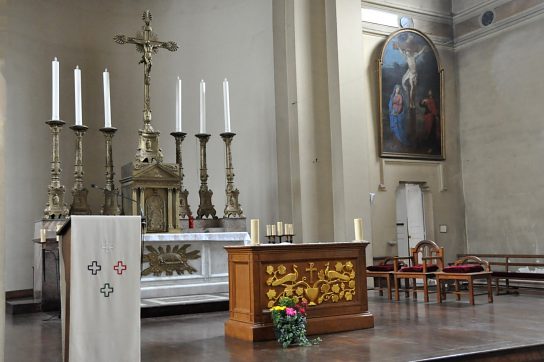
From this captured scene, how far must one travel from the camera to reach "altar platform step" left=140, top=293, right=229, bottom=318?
7.62m

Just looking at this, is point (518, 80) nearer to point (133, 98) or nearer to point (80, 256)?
point (133, 98)

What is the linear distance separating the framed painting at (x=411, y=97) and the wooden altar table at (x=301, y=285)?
645cm

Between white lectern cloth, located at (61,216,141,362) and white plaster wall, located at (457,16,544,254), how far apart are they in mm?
9751

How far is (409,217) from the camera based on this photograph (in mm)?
13266

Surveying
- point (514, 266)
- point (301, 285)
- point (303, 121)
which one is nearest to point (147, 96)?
point (303, 121)

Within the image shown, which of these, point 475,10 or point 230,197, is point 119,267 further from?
point 475,10

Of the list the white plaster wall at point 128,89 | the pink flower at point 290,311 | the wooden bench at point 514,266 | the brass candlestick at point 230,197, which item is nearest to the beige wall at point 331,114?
the white plaster wall at point 128,89

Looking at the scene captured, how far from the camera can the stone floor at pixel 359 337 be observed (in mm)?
4832

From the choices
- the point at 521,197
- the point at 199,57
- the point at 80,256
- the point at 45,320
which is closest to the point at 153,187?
the point at 45,320

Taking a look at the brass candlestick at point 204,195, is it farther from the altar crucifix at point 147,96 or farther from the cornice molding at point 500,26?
the cornice molding at point 500,26

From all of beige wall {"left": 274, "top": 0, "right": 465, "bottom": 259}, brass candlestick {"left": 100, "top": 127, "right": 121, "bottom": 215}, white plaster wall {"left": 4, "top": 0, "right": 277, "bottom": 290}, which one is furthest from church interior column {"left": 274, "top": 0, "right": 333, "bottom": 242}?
brass candlestick {"left": 100, "top": 127, "right": 121, "bottom": 215}

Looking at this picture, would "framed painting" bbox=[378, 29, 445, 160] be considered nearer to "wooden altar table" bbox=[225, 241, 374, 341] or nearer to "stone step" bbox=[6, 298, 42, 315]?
"wooden altar table" bbox=[225, 241, 374, 341]

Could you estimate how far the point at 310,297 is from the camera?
6.00 metres

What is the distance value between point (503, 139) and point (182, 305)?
8048mm
